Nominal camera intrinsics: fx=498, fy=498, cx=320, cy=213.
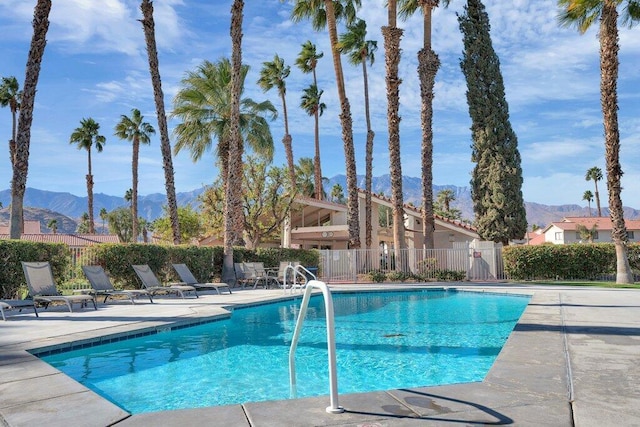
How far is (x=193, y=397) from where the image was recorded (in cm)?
573

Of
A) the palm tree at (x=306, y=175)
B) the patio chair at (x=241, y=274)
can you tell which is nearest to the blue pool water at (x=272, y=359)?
the patio chair at (x=241, y=274)

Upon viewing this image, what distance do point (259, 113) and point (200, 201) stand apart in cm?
1240

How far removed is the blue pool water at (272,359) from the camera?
6.02 m

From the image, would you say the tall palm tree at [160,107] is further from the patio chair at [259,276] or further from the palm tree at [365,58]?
the palm tree at [365,58]

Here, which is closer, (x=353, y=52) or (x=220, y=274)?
(x=220, y=274)

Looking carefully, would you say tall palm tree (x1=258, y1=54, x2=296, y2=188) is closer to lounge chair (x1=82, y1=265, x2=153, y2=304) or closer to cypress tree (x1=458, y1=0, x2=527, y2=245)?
cypress tree (x1=458, y1=0, x2=527, y2=245)

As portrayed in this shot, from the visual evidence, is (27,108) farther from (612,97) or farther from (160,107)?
(612,97)

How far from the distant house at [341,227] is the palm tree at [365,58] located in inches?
37.7

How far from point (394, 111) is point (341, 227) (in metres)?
8.97

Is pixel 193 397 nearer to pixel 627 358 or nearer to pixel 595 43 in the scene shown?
pixel 627 358

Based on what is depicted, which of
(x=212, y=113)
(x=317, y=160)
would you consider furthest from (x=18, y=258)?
(x=317, y=160)

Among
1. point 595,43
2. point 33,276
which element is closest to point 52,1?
point 33,276

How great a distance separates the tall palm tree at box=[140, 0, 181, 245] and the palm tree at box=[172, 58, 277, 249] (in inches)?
126

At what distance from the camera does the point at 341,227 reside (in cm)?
3111
